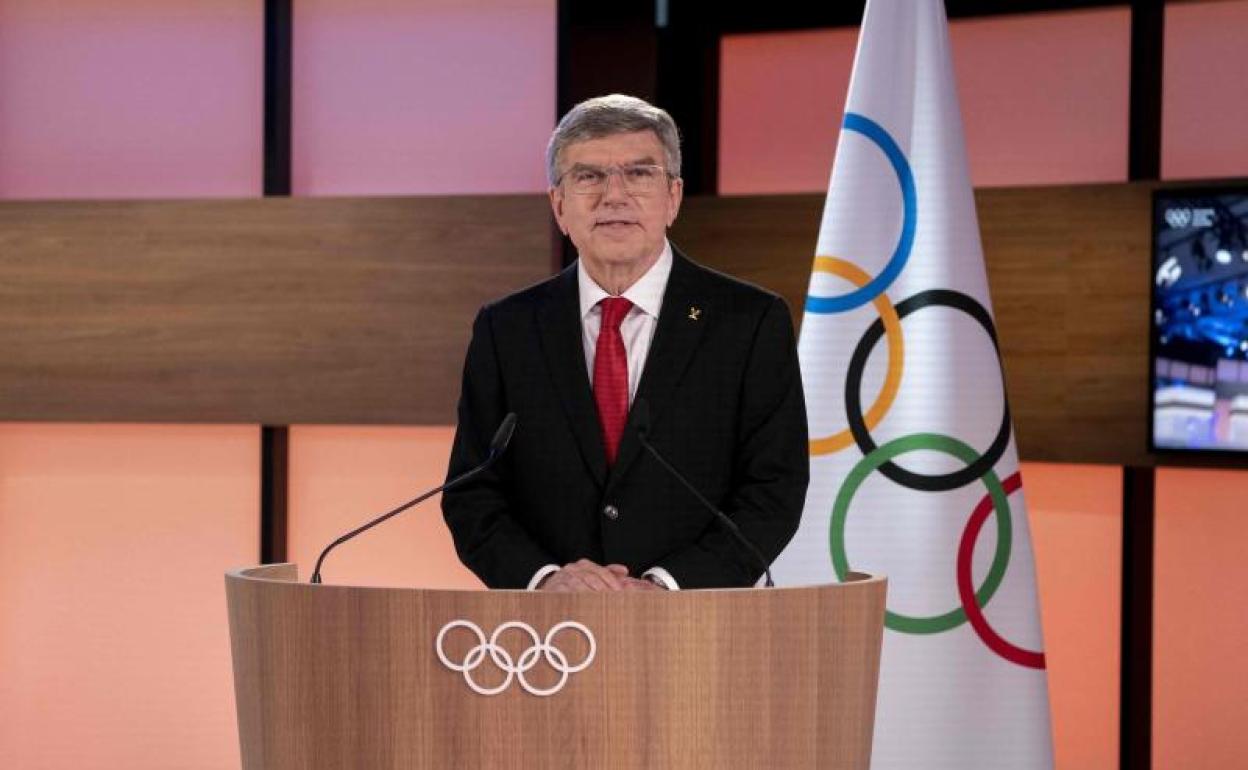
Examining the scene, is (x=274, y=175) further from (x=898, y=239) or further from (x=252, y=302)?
(x=898, y=239)

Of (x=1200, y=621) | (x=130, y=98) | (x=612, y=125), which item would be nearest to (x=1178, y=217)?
(x=1200, y=621)

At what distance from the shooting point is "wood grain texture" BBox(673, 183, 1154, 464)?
4.23 meters

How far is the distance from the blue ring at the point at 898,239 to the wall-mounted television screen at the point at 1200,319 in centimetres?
108

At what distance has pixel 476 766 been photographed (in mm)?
1592

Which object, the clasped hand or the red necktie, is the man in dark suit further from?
the clasped hand

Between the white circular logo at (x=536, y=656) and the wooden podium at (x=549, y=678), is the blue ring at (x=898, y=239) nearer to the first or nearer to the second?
the wooden podium at (x=549, y=678)

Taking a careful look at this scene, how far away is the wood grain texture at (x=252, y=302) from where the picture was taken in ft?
14.6

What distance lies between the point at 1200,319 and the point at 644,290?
7.88 ft

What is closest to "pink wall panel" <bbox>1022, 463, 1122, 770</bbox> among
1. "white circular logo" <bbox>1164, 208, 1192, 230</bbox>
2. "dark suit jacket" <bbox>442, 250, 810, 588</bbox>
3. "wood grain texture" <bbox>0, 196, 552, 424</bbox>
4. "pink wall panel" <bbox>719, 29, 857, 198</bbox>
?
"white circular logo" <bbox>1164, 208, 1192, 230</bbox>

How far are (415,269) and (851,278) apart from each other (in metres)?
1.48

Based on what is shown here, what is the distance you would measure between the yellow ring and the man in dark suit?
1184 mm

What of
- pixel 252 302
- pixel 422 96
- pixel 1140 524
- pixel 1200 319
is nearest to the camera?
pixel 1200 319

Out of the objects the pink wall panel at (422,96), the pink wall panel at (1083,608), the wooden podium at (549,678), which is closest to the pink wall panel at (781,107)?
the pink wall panel at (422,96)

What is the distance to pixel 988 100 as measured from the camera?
4609 millimetres
